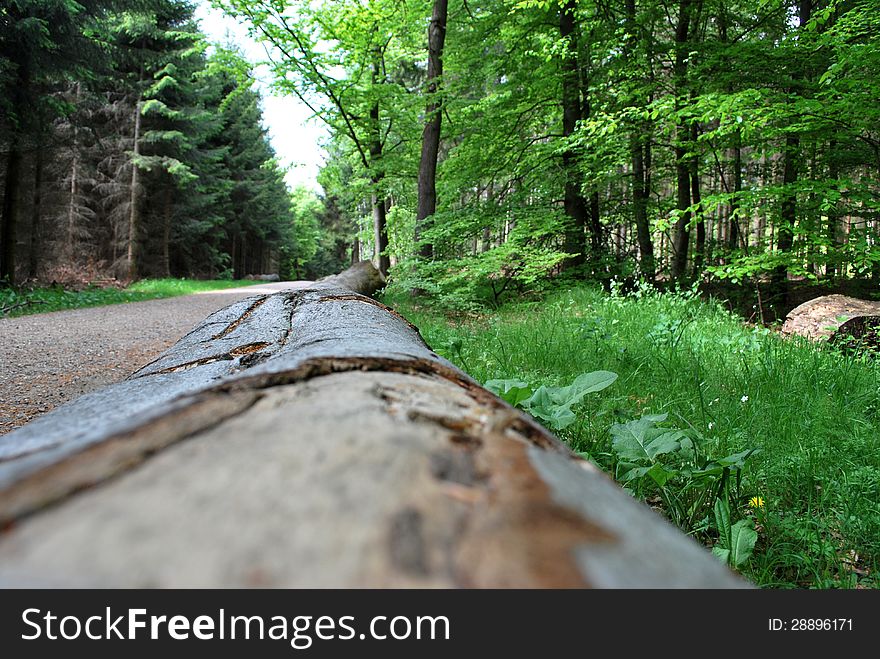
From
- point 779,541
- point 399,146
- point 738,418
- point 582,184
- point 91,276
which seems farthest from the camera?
point 91,276

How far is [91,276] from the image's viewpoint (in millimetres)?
16172

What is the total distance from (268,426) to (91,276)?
19.5 meters

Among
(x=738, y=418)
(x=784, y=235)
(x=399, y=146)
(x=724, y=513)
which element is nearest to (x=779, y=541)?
(x=724, y=513)

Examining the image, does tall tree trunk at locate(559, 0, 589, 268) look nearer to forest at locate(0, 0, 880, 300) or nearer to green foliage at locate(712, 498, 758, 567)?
forest at locate(0, 0, 880, 300)

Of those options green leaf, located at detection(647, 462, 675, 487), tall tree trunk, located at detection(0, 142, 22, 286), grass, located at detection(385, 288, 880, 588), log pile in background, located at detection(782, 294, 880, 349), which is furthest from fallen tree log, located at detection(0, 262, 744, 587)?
tall tree trunk, located at detection(0, 142, 22, 286)

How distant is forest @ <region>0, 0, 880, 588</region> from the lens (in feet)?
6.41

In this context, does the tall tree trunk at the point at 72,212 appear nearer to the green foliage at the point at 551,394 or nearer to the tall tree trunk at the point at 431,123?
the tall tree trunk at the point at 431,123

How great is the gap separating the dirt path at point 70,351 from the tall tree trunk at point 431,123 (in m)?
4.34

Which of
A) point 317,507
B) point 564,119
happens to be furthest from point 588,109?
point 317,507

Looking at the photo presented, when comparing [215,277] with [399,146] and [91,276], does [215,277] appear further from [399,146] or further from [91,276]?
[399,146]

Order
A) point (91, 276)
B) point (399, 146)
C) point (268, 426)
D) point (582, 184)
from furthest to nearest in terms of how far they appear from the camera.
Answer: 1. point (91, 276)
2. point (399, 146)
3. point (582, 184)
4. point (268, 426)

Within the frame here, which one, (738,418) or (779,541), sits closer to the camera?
(779,541)

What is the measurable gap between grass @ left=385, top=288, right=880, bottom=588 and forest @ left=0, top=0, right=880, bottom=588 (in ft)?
0.06

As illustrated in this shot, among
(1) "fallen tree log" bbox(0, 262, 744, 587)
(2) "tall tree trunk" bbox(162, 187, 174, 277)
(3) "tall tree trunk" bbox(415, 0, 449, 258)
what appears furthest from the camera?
(2) "tall tree trunk" bbox(162, 187, 174, 277)
